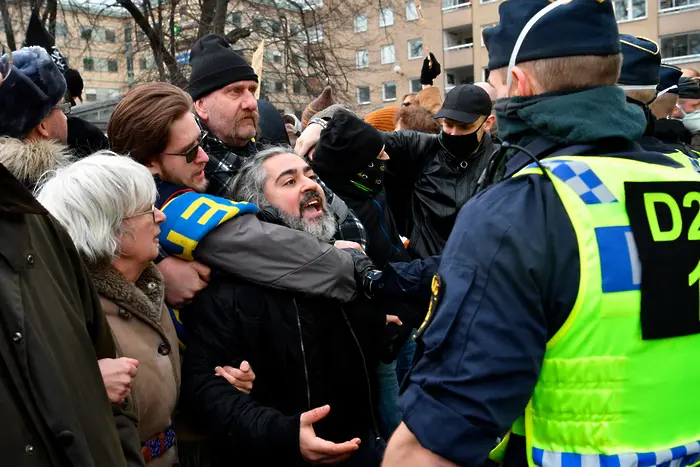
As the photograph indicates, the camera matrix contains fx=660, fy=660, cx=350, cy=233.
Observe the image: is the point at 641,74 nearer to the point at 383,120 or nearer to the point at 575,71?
the point at 575,71

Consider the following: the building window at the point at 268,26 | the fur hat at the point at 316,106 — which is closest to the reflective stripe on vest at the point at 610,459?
the fur hat at the point at 316,106

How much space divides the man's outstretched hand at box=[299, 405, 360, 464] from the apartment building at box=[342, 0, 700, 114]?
31402 millimetres

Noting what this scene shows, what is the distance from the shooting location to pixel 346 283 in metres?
2.51

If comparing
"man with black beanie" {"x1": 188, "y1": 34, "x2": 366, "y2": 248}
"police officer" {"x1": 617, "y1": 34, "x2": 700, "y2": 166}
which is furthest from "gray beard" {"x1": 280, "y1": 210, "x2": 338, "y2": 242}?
"police officer" {"x1": 617, "y1": 34, "x2": 700, "y2": 166}

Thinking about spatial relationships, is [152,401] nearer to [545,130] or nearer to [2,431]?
[2,431]

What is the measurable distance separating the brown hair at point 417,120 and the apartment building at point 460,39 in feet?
91.7

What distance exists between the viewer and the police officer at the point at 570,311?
137 cm

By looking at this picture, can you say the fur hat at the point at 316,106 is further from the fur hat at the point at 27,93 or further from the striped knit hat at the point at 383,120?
the fur hat at the point at 27,93

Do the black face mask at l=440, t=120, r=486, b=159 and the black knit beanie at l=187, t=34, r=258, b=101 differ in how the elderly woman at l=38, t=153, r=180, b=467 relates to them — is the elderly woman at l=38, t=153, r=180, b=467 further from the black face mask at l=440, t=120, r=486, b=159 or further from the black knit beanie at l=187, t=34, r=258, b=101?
the black face mask at l=440, t=120, r=486, b=159

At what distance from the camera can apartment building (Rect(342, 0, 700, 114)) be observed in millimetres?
32125

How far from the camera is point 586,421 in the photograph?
4.63 feet

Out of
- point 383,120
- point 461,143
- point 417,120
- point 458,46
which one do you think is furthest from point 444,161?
point 458,46

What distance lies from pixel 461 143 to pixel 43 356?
3.25m

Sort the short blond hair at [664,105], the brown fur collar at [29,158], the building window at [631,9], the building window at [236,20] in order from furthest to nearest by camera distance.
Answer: the building window at [631,9]
the building window at [236,20]
the short blond hair at [664,105]
the brown fur collar at [29,158]
